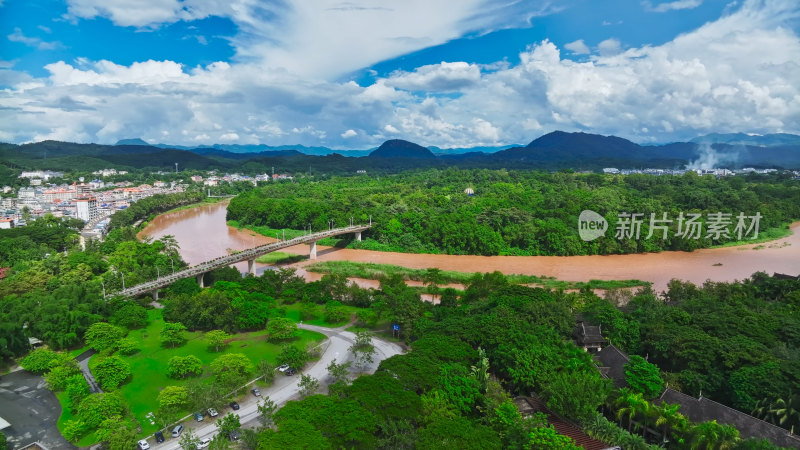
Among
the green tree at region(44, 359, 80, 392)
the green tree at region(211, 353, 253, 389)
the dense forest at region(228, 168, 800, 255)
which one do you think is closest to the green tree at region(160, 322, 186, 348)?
the green tree at region(44, 359, 80, 392)

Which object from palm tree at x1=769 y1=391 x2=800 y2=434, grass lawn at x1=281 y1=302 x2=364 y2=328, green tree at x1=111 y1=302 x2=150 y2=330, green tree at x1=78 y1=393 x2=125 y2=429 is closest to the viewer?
palm tree at x1=769 y1=391 x2=800 y2=434

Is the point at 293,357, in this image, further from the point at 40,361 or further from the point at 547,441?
the point at 547,441

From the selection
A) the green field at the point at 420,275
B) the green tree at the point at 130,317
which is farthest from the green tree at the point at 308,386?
the green field at the point at 420,275

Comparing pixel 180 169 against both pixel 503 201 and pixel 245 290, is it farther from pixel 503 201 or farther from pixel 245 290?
pixel 245 290

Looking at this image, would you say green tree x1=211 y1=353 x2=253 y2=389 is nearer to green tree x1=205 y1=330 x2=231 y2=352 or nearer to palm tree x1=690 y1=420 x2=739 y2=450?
green tree x1=205 y1=330 x2=231 y2=352

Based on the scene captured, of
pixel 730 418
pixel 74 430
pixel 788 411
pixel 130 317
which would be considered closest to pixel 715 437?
pixel 730 418
